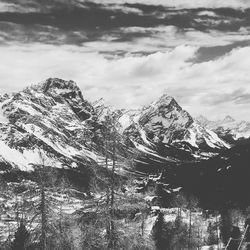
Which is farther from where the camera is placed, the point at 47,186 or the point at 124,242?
the point at 47,186

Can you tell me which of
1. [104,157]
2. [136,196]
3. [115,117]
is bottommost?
[136,196]

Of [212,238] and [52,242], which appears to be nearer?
[52,242]

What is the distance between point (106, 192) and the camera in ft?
85.1

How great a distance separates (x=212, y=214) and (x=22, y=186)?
152 m

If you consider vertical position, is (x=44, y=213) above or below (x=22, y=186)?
below

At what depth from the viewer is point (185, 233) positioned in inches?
3637

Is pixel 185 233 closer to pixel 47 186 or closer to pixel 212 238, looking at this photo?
pixel 212 238

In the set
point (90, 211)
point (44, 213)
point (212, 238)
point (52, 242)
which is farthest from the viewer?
point (212, 238)

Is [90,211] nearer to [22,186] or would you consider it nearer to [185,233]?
[22,186]

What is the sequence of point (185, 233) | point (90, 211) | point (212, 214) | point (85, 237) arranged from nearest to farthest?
point (85, 237) → point (90, 211) → point (185, 233) → point (212, 214)

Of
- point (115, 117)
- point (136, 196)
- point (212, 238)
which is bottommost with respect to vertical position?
point (212, 238)

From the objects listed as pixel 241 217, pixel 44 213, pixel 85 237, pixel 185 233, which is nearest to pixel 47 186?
pixel 44 213

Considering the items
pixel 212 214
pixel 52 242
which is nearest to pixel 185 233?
pixel 52 242

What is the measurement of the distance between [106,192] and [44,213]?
6588 millimetres
